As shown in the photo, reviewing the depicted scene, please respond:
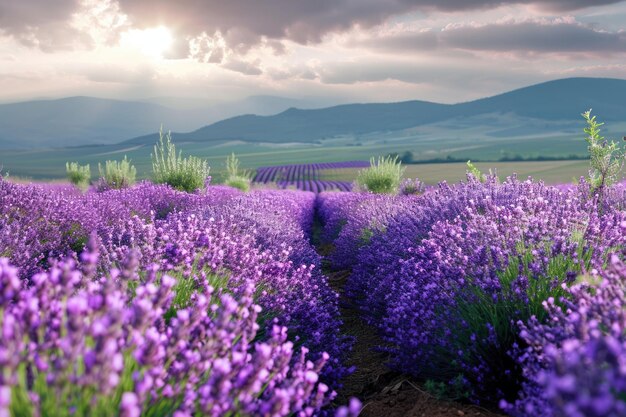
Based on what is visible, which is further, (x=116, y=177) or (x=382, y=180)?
(x=382, y=180)

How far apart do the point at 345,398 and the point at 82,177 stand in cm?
1722

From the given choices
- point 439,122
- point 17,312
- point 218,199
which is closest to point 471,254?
point 17,312

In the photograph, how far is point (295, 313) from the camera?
12.0 feet

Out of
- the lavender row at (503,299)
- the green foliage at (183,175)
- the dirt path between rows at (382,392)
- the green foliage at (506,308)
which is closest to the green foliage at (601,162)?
the lavender row at (503,299)

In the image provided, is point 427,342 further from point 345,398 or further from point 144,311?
point 144,311

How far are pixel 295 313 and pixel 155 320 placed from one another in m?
1.52

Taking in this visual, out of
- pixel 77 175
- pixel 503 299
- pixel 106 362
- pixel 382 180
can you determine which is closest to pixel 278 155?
pixel 77 175

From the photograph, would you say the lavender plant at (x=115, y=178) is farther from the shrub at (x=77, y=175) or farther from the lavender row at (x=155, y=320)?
the lavender row at (x=155, y=320)

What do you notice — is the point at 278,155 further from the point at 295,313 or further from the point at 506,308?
the point at 506,308

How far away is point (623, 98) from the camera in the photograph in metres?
194

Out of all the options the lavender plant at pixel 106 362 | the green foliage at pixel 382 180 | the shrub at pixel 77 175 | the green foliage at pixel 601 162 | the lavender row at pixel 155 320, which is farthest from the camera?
the shrub at pixel 77 175

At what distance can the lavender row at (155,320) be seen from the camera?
138cm

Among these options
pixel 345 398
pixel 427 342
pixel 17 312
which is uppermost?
pixel 17 312

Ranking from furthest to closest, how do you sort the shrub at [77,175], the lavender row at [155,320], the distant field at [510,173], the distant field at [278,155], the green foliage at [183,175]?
the distant field at [278,155]
the distant field at [510,173]
the shrub at [77,175]
the green foliage at [183,175]
the lavender row at [155,320]
